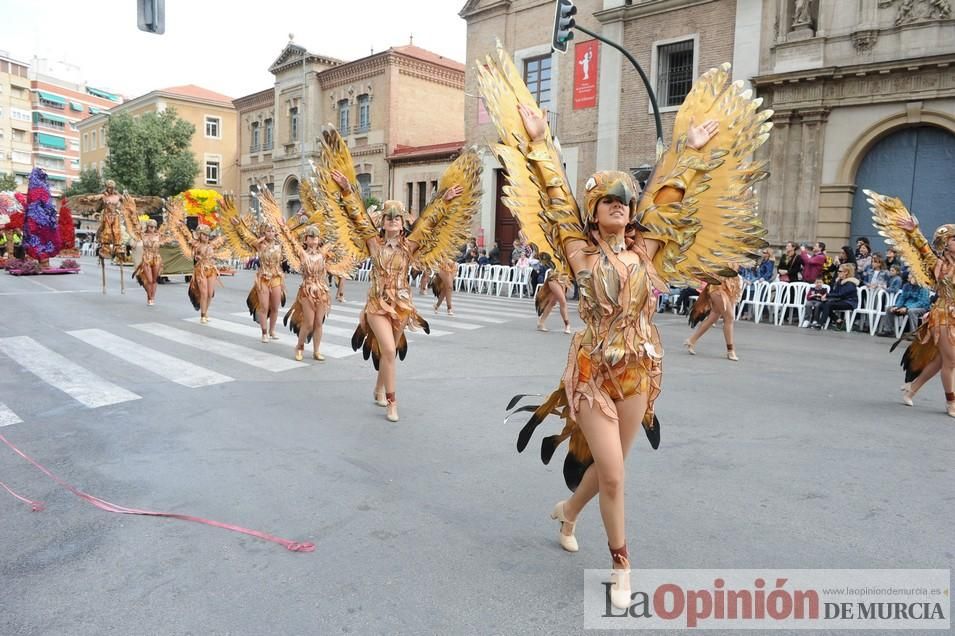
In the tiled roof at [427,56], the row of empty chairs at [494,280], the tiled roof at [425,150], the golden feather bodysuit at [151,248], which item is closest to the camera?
the golden feather bodysuit at [151,248]

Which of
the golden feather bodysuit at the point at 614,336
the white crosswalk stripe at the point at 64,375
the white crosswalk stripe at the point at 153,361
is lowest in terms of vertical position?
the white crosswalk stripe at the point at 64,375

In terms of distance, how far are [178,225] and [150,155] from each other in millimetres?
31820

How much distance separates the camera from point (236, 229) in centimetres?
1117

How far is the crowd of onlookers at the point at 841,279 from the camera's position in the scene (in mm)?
13273

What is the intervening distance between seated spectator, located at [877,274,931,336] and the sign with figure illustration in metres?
13.8

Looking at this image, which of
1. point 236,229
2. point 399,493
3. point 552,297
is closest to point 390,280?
point 399,493

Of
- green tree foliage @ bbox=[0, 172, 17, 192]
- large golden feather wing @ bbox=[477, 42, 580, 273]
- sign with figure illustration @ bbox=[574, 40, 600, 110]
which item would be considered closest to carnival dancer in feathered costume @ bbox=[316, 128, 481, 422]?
large golden feather wing @ bbox=[477, 42, 580, 273]

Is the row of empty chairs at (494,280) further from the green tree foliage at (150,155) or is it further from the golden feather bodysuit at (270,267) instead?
the green tree foliage at (150,155)

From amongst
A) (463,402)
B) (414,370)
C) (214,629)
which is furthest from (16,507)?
(414,370)

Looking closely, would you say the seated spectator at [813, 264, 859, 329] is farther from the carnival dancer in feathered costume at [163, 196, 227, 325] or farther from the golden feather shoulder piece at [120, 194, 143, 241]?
the golden feather shoulder piece at [120, 194, 143, 241]

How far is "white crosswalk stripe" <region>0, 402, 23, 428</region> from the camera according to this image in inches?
245

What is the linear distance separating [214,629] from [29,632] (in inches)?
30.5

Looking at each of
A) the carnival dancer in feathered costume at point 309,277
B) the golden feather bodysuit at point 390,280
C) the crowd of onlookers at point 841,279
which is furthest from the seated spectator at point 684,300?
the golden feather bodysuit at point 390,280

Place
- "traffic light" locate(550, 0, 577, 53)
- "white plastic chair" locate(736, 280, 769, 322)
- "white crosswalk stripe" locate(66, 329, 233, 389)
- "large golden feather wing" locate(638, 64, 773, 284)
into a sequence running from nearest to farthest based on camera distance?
"large golden feather wing" locate(638, 64, 773, 284), "white crosswalk stripe" locate(66, 329, 233, 389), "traffic light" locate(550, 0, 577, 53), "white plastic chair" locate(736, 280, 769, 322)
